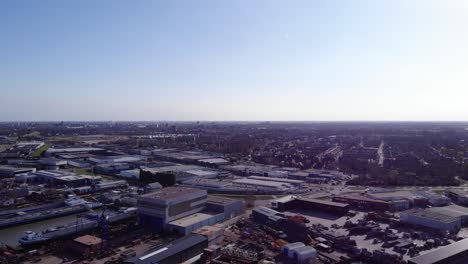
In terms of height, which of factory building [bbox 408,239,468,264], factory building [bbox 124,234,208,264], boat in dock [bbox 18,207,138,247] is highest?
factory building [bbox 408,239,468,264]

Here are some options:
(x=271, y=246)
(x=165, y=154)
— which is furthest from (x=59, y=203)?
(x=165, y=154)

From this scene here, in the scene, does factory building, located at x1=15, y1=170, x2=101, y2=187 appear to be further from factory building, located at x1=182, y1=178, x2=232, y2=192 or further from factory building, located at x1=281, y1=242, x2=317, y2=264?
factory building, located at x1=281, y1=242, x2=317, y2=264

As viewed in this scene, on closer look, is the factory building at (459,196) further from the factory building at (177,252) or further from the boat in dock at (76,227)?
the boat in dock at (76,227)

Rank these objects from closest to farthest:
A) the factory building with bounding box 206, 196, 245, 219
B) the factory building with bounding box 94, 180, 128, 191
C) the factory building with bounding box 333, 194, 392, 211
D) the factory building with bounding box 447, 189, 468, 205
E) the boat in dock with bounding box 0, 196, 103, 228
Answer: the boat in dock with bounding box 0, 196, 103, 228, the factory building with bounding box 206, 196, 245, 219, the factory building with bounding box 333, 194, 392, 211, the factory building with bounding box 447, 189, 468, 205, the factory building with bounding box 94, 180, 128, 191

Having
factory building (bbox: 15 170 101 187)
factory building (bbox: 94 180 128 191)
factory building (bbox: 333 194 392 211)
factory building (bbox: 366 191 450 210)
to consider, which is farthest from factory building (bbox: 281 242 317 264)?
factory building (bbox: 15 170 101 187)

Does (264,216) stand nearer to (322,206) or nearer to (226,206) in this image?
(226,206)

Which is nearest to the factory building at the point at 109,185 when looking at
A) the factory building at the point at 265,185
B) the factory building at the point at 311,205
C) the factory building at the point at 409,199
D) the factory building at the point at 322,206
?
the factory building at the point at 265,185


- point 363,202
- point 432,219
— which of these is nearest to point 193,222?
point 363,202
